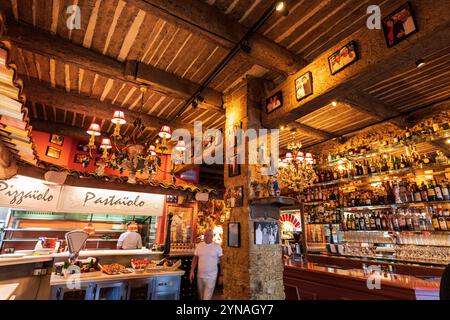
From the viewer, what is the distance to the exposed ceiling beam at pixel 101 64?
3469 millimetres

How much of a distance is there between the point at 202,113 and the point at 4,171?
402 cm

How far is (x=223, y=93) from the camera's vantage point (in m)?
5.18

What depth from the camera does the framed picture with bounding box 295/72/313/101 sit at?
3475mm

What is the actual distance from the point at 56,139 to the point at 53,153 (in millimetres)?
470

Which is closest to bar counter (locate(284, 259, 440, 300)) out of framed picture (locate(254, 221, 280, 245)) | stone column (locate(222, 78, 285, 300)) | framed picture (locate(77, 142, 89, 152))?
stone column (locate(222, 78, 285, 300))

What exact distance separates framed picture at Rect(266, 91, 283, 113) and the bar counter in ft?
8.53

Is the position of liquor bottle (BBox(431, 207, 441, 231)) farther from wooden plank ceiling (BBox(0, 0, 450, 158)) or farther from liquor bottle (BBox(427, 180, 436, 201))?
wooden plank ceiling (BBox(0, 0, 450, 158))

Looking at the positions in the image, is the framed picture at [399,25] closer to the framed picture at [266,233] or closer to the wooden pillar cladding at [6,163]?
the framed picture at [266,233]

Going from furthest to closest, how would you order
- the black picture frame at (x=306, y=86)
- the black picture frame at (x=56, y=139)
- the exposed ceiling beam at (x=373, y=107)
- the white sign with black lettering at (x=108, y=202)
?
1. the black picture frame at (x=56, y=139)
2. the white sign with black lettering at (x=108, y=202)
3. the exposed ceiling beam at (x=373, y=107)
4. the black picture frame at (x=306, y=86)

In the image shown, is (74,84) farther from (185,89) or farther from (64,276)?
(64,276)

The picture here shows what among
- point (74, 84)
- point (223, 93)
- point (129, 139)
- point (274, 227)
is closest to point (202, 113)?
point (223, 93)

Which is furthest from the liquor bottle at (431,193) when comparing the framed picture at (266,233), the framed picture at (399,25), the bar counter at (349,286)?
the framed picture at (399,25)

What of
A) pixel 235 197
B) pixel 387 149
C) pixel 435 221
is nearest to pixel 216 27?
pixel 235 197

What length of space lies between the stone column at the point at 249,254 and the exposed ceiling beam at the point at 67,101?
2893 millimetres
